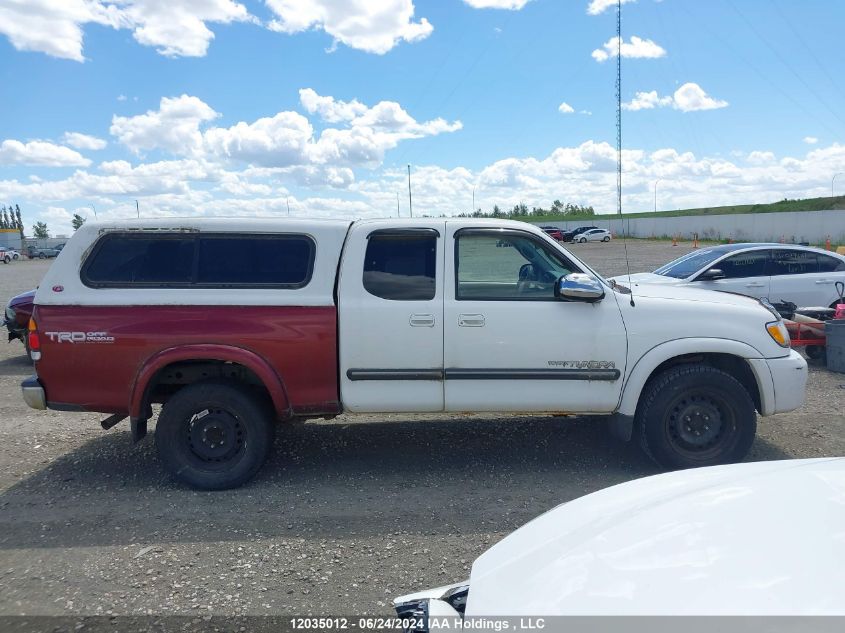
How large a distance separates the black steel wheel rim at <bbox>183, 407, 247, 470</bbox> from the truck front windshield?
7680 millimetres

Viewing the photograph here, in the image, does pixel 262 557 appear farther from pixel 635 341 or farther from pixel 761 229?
pixel 761 229

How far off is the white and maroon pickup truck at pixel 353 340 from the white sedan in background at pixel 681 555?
7.59 feet

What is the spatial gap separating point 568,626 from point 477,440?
13.8ft

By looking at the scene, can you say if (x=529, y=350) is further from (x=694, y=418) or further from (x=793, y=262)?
(x=793, y=262)

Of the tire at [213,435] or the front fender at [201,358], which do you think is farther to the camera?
the tire at [213,435]

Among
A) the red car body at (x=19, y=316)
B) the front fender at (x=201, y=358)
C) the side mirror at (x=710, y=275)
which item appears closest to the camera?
the front fender at (x=201, y=358)

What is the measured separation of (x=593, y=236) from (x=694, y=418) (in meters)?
58.1

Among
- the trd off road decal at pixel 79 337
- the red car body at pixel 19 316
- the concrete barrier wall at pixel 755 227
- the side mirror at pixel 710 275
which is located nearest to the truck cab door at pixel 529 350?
the trd off road decal at pixel 79 337

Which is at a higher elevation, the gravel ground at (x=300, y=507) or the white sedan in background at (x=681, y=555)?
the white sedan in background at (x=681, y=555)

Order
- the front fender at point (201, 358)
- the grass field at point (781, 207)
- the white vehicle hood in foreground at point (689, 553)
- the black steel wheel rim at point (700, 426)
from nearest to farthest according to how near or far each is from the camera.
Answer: the white vehicle hood in foreground at point (689, 553)
the front fender at point (201, 358)
the black steel wheel rim at point (700, 426)
the grass field at point (781, 207)

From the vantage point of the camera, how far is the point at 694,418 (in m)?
4.99

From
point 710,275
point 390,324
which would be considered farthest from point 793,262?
point 390,324

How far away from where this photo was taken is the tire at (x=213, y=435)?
4824 millimetres

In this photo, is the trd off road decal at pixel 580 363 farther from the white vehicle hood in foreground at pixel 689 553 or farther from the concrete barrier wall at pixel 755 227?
the concrete barrier wall at pixel 755 227
